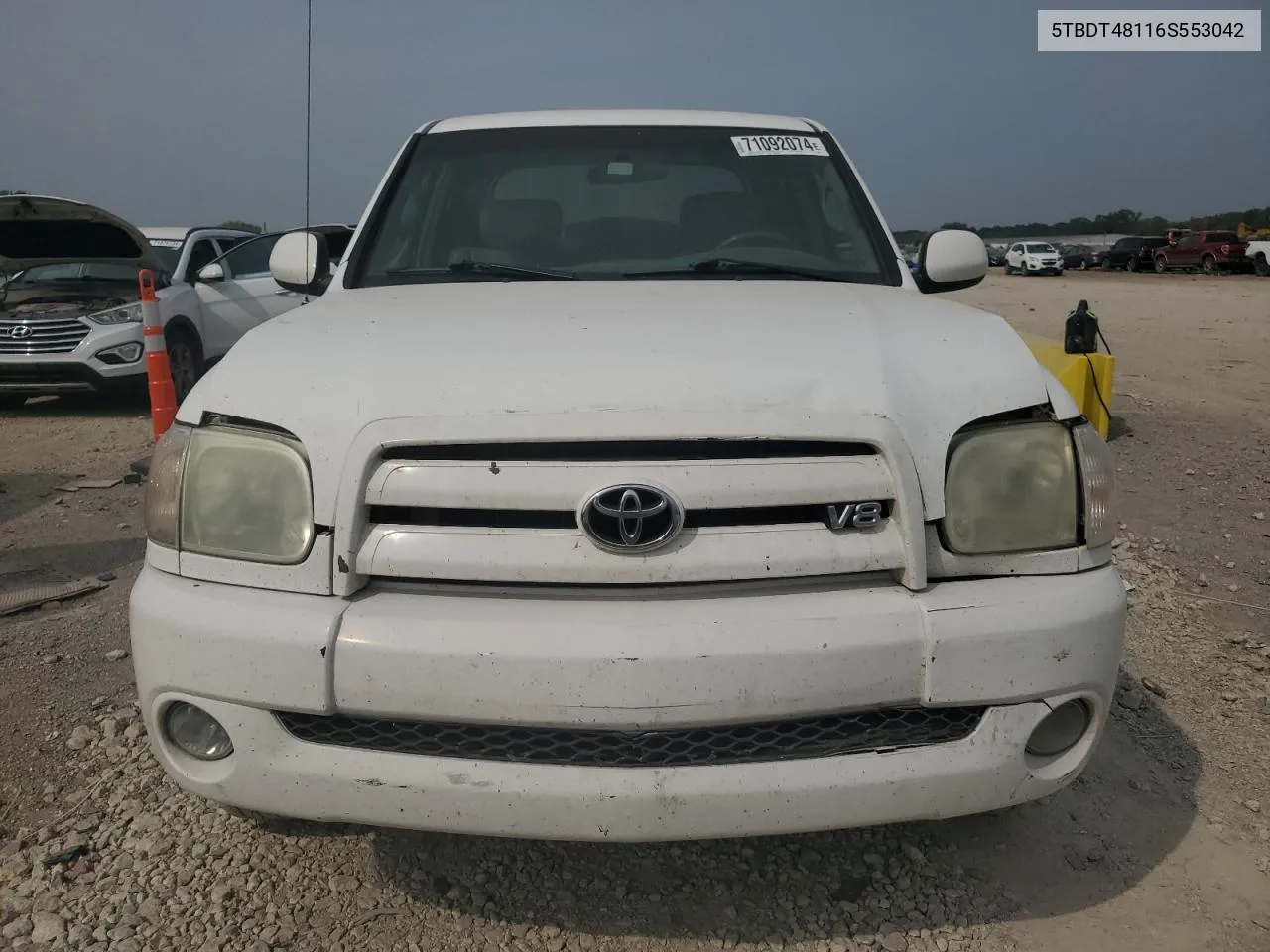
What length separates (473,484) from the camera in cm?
169

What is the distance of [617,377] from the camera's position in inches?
69.9

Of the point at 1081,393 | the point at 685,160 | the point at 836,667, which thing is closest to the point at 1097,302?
the point at 1081,393

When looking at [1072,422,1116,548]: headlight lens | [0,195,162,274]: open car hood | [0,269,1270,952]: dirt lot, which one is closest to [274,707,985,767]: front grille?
[1072,422,1116,548]: headlight lens

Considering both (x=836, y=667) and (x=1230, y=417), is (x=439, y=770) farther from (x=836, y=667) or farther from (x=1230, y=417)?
(x=1230, y=417)

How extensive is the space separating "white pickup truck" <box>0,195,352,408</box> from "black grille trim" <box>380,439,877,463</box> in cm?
597

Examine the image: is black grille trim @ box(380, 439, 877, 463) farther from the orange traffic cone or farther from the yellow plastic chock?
the orange traffic cone

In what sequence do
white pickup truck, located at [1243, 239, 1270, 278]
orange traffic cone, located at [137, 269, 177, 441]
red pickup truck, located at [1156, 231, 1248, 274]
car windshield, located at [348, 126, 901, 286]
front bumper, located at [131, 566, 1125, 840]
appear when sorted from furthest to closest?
red pickup truck, located at [1156, 231, 1248, 274]
white pickup truck, located at [1243, 239, 1270, 278]
orange traffic cone, located at [137, 269, 177, 441]
car windshield, located at [348, 126, 901, 286]
front bumper, located at [131, 566, 1125, 840]

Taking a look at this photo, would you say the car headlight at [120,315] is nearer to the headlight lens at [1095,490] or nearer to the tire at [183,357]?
the tire at [183,357]

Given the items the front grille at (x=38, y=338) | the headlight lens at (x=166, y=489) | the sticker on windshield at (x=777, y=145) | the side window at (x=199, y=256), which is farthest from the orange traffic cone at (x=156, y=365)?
the headlight lens at (x=166, y=489)

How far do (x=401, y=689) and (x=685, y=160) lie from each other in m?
2.07

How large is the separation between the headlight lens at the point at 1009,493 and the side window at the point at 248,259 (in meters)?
8.42

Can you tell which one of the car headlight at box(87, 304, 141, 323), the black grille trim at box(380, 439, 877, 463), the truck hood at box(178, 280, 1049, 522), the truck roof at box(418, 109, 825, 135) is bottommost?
the black grille trim at box(380, 439, 877, 463)

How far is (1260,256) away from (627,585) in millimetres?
37203

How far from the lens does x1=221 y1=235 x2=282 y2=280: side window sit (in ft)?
29.7
